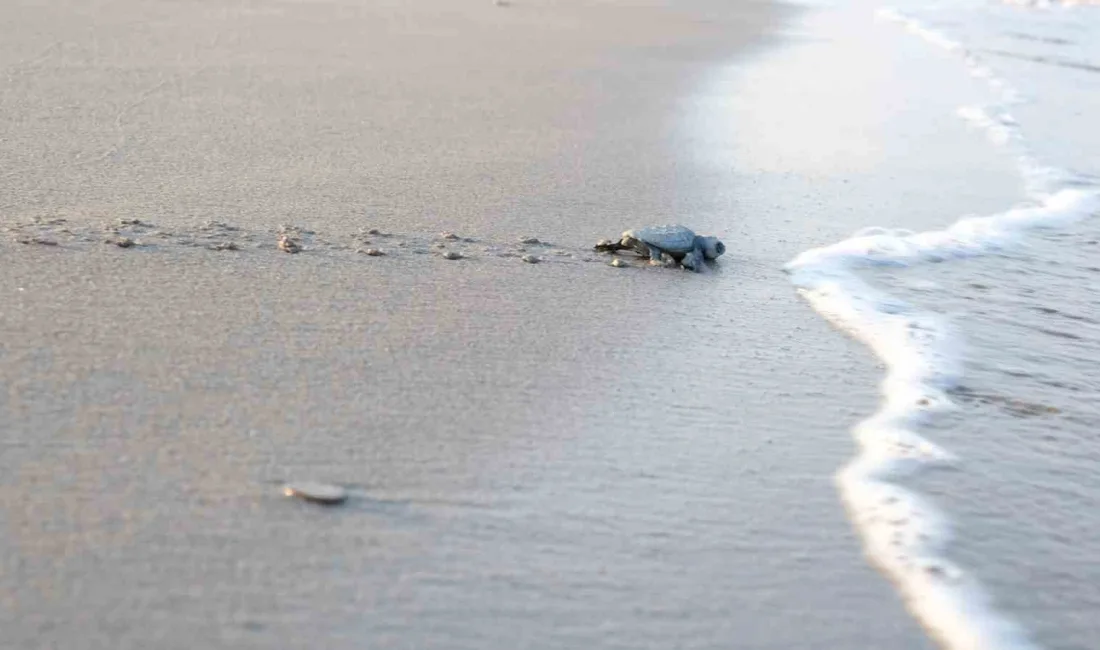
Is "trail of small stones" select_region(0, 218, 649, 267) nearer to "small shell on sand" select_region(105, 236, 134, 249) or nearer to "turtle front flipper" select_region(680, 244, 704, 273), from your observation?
"small shell on sand" select_region(105, 236, 134, 249)

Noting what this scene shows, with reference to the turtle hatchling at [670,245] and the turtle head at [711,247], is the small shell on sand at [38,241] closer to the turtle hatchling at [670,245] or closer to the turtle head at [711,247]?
the turtle hatchling at [670,245]

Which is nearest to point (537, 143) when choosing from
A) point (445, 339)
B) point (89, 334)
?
point (445, 339)

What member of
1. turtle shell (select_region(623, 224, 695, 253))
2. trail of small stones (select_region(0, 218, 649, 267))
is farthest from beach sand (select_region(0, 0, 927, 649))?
turtle shell (select_region(623, 224, 695, 253))

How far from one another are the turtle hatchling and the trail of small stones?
50 millimetres

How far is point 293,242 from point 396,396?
51.2 inches

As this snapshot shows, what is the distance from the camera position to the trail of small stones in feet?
13.3

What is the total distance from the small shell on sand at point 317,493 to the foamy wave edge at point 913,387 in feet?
3.75

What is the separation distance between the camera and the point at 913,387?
380 centimetres

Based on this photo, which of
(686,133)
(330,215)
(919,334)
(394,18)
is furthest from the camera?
(394,18)

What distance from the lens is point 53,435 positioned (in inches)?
107

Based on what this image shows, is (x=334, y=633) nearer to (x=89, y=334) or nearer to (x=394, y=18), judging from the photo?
(x=89, y=334)

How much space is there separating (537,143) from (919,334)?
9.03 feet

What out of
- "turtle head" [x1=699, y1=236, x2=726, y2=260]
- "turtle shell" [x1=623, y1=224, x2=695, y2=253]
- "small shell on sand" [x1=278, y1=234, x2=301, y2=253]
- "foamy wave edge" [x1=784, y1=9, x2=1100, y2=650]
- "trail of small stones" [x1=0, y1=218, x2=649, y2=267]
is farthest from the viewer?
"turtle head" [x1=699, y1=236, x2=726, y2=260]

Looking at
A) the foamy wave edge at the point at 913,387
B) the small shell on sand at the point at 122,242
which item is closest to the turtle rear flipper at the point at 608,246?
the foamy wave edge at the point at 913,387
